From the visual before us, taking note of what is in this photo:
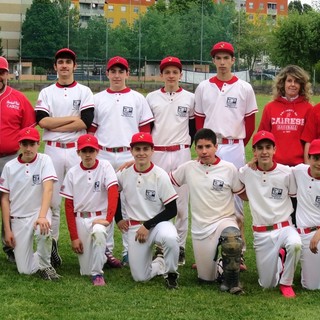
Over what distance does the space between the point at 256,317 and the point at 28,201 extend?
245 cm

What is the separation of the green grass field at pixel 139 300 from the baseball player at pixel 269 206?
232mm

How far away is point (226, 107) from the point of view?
261 inches

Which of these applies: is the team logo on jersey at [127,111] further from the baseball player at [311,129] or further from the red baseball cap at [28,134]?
the baseball player at [311,129]

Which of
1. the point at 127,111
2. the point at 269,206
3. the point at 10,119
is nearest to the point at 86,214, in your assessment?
the point at 127,111

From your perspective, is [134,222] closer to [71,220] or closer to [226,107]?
[71,220]

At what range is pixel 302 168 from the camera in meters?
5.79

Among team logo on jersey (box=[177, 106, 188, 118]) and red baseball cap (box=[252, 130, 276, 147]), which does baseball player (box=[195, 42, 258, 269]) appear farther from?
red baseball cap (box=[252, 130, 276, 147])

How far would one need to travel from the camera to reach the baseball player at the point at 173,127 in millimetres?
6703

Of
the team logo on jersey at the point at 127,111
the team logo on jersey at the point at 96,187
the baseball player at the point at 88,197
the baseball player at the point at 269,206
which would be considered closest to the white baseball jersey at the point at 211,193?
the baseball player at the point at 269,206

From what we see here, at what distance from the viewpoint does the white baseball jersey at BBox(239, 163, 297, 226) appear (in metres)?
5.85

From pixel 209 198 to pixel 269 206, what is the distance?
56cm

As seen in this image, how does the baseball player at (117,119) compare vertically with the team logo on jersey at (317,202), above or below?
above

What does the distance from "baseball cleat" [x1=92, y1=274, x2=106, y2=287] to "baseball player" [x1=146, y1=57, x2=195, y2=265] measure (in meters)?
1.11

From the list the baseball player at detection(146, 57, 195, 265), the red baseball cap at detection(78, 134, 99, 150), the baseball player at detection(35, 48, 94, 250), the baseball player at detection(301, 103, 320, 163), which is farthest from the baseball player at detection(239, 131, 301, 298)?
the baseball player at detection(35, 48, 94, 250)
